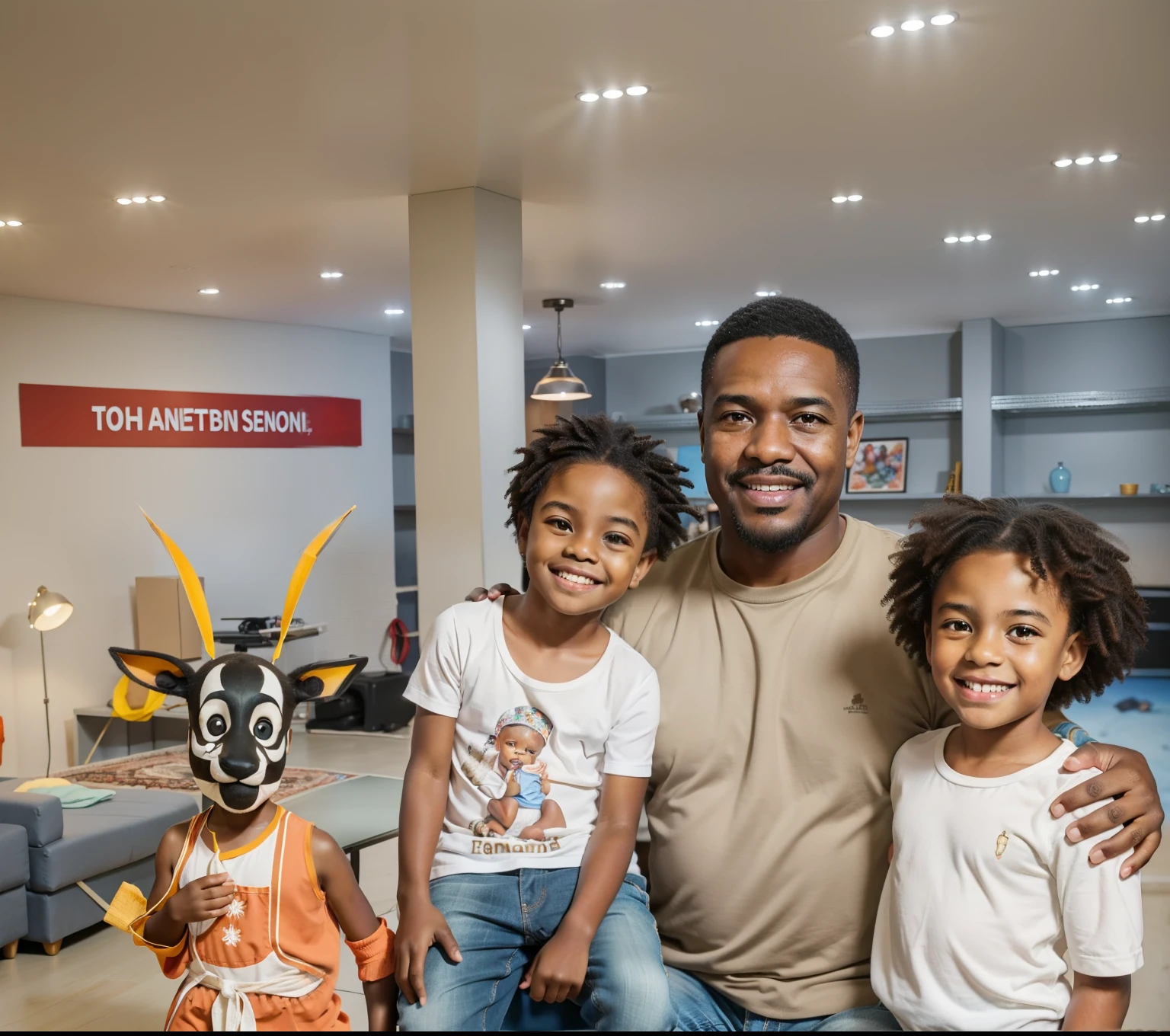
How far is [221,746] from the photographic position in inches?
59.6

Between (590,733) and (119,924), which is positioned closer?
(119,924)

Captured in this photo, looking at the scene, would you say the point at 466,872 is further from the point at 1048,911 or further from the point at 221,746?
the point at 1048,911

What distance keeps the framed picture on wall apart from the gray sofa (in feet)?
24.4

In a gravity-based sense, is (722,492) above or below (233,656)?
above

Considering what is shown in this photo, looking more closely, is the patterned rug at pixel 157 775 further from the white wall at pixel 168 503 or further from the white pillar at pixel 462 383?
the white pillar at pixel 462 383

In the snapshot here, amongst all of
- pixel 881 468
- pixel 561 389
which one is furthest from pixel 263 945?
pixel 881 468

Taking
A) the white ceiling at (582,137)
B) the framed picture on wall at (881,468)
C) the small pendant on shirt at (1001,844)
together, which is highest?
the white ceiling at (582,137)

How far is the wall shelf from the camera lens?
9219mm

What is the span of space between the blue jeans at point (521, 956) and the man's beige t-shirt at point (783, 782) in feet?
0.43

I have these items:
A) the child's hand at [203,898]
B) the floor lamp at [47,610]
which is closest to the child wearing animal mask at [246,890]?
the child's hand at [203,898]

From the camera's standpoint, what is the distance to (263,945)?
61.1 inches

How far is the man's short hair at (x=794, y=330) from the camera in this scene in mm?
1748

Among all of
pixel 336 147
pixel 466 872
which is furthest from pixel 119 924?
pixel 336 147

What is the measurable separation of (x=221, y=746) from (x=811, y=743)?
82 centimetres
